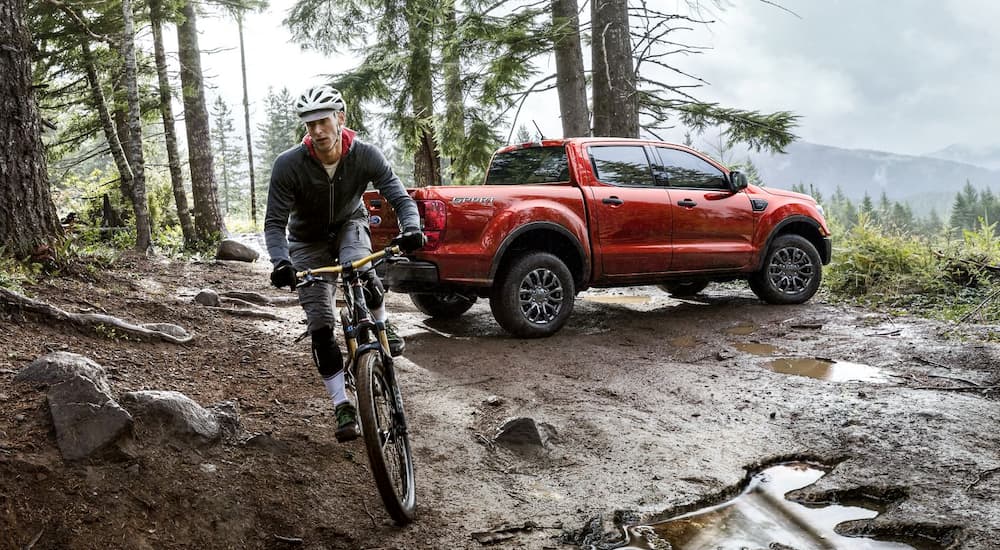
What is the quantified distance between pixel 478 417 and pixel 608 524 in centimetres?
167

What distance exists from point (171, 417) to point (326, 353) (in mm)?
937

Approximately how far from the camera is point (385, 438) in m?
3.44

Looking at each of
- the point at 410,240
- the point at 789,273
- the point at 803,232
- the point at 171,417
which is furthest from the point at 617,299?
the point at 171,417

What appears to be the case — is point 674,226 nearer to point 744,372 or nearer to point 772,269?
point 772,269

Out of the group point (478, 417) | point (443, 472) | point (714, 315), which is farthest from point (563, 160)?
point (443, 472)

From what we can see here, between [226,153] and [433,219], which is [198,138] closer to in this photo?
[433,219]

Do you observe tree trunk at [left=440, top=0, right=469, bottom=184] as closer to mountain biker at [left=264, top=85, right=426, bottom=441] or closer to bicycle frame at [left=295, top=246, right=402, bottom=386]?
mountain biker at [left=264, top=85, right=426, bottom=441]

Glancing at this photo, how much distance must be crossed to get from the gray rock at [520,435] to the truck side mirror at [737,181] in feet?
16.9

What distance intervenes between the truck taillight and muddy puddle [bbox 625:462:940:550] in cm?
379

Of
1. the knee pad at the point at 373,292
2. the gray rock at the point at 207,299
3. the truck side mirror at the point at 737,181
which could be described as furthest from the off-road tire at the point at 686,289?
the knee pad at the point at 373,292

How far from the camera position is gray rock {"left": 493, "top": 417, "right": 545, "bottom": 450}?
436cm

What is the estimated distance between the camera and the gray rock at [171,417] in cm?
386

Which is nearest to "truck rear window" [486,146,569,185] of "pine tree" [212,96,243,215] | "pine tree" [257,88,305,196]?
"pine tree" [257,88,305,196]

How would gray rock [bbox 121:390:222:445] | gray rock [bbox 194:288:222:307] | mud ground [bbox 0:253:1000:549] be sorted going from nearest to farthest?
mud ground [bbox 0:253:1000:549]
gray rock [bbox 121:390:222:445]
gray rock [bbox 194:288:222:307]
